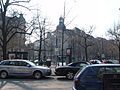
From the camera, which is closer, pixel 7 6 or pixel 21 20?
pixel 7 6

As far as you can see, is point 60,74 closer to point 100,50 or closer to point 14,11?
point 14,11

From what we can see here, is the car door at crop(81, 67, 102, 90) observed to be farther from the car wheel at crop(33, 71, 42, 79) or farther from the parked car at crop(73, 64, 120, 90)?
the car wheel at crop(33, 71, 42, 79)

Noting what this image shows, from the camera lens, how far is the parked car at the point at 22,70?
84.2 ft

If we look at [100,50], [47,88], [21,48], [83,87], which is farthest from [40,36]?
[100,50]

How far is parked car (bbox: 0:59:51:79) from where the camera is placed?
2567cm

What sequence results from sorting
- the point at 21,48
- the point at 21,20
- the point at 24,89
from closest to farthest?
1. the point at 24,89
2. the point at 21,20
3. the point at 21,48

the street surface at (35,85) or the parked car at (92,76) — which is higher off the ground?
the parked car at (92,76)

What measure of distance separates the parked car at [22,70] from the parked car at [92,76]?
14093mm

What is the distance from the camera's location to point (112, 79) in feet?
29.0

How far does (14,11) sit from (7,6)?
1161 mm

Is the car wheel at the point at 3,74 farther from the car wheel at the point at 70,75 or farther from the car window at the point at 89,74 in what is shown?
the car window at the point at 89,74

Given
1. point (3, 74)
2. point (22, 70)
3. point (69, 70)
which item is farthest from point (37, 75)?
point (3, 74)

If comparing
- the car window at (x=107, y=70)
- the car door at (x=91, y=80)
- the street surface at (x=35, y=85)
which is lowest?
the street surface at (x=35, y=85)

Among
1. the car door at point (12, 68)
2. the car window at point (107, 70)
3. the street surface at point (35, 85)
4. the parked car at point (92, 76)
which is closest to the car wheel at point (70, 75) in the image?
the street surface at point (35, 85)
